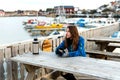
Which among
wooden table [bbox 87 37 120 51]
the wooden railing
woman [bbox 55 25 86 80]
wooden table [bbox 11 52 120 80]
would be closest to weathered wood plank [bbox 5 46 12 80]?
the wooden railing

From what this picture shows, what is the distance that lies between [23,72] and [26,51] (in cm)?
38

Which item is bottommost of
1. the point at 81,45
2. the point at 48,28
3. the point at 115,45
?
the point at 48,28

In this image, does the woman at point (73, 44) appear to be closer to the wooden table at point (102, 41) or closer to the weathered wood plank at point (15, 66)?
the weathered wood plank at point (15, 66)

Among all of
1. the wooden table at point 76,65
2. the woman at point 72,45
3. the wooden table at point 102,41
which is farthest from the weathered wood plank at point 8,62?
the wooden table at point 102,41

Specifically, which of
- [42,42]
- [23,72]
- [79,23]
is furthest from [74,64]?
[79,23]

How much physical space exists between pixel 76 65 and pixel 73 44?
804 mm

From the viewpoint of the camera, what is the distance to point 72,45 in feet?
12.8

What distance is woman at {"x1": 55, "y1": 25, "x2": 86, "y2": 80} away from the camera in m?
3.71

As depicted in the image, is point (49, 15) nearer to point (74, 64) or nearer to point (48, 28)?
point (48, 28)

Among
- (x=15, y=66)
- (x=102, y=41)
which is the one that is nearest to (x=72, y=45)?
(x=15, y=66)

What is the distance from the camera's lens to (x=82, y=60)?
337 centimetres

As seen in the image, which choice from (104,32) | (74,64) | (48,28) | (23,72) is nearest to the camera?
(74,64)

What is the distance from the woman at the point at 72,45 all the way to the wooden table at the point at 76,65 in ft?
0.51

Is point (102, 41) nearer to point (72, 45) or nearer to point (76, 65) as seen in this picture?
point (72, 45)
